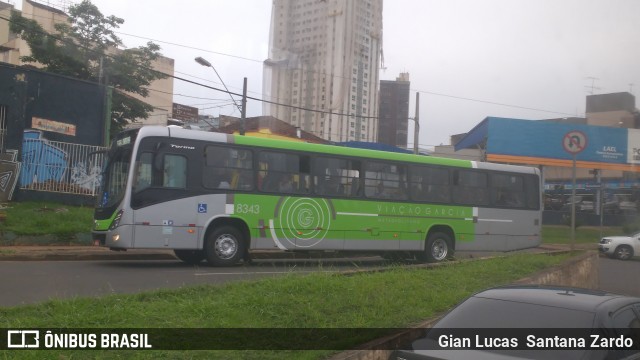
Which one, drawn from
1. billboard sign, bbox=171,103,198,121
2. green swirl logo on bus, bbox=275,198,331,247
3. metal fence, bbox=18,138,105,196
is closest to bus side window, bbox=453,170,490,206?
green swirl logo on bus, bbox=275,198,331,247

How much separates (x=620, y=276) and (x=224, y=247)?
40.3 ft

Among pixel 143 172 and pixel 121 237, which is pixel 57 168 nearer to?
pixel 143 172

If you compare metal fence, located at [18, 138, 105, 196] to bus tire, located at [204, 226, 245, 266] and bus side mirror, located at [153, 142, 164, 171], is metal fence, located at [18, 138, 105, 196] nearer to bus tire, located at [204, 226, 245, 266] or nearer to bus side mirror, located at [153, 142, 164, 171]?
bus side mirror, located at [153, 142, 164, 171]

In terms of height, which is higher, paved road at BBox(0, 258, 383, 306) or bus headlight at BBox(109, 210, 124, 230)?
bus headlight at BBox(109, 210, 124, 230)

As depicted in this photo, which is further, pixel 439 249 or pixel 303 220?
pixel 439 249

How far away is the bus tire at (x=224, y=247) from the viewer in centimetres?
1326

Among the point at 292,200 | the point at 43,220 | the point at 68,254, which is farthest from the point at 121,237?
the point at 43,220

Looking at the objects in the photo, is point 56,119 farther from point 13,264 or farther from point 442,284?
point 442,284

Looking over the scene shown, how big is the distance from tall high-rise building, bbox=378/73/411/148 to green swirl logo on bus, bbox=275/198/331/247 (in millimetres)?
14612

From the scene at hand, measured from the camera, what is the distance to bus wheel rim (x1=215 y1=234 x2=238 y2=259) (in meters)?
13.4

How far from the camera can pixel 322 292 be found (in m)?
7.26

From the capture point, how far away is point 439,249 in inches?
671

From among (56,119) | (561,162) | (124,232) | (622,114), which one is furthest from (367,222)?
(622,114)

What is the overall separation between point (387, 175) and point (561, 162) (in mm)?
23541
